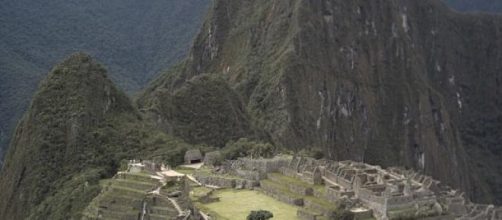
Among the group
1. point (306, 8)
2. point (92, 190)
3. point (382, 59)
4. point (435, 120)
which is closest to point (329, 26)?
point (306, 8)

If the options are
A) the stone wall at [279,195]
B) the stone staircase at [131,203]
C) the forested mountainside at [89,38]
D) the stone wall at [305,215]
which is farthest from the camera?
the forested mountainside at [89,38]

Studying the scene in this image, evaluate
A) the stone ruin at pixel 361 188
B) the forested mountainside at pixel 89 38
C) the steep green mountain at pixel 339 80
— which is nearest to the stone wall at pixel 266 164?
the stone ruin at pixel 361 188

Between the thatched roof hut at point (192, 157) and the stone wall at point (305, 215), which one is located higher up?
the thatched roof hut at point (192, 157)

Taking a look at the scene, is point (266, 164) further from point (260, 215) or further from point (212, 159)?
point (260, 215)

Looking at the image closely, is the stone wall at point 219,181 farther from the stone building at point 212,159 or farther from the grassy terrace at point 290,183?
the stone building at point 212,159

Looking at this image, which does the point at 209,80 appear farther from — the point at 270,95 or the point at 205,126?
the point at 270,95
